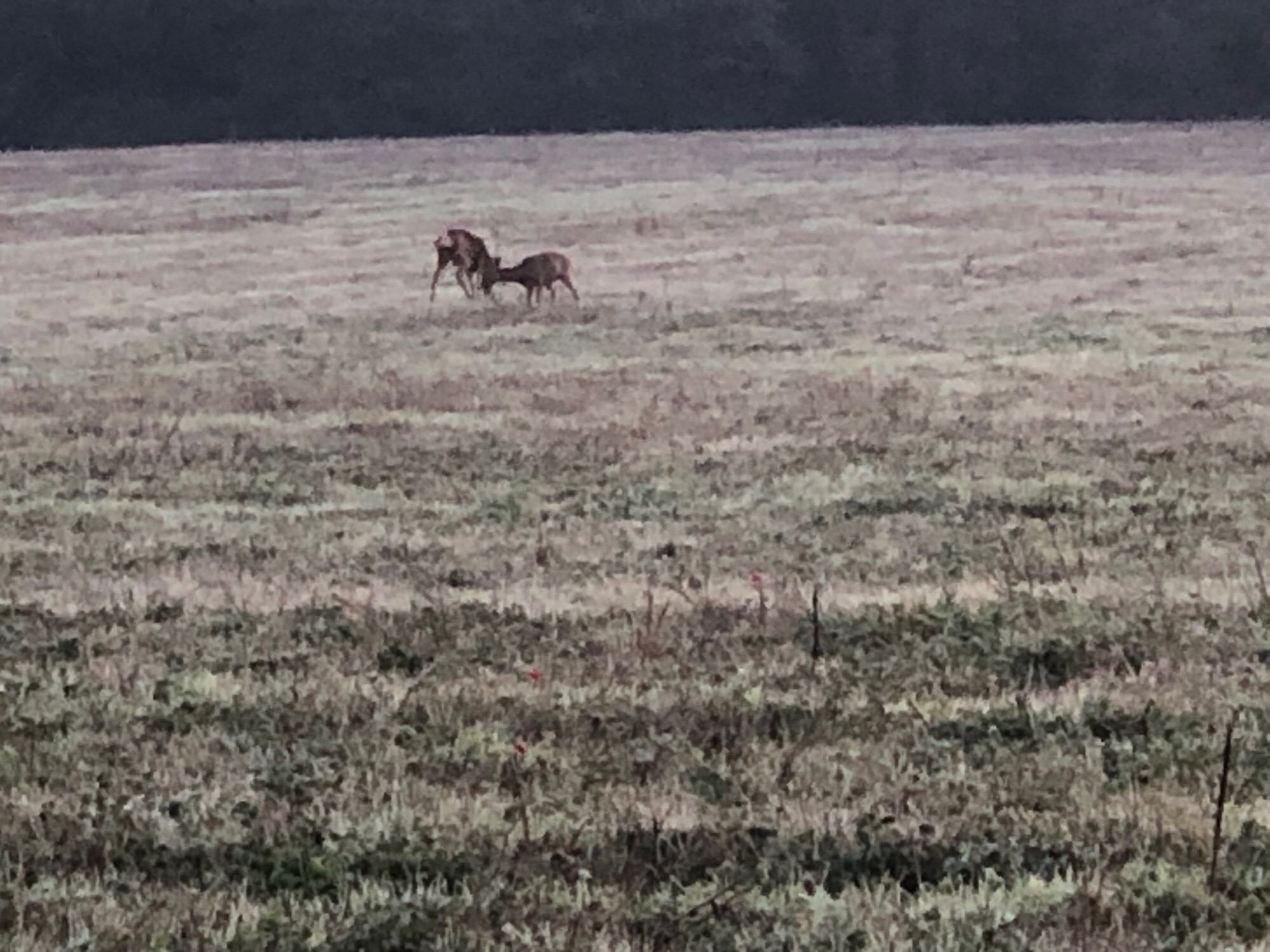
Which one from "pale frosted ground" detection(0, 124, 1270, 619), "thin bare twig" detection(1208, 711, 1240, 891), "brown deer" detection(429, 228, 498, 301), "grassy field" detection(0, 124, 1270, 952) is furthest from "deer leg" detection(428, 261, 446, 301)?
"thin bare twig" detection(1208, 711, 1240, 891)

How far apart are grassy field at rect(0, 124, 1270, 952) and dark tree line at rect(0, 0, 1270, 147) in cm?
4862

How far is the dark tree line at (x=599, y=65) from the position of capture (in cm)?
7362

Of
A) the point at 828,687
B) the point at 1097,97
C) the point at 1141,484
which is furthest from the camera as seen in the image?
the point at 1097,97

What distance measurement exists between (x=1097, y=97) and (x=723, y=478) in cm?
6262

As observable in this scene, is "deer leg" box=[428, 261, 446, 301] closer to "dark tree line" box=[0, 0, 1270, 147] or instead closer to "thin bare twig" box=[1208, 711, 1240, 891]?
"thin bare twig" box=[1208, 711, 1240, 891]

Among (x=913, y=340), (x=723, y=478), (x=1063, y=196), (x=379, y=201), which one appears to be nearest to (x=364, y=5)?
(x=379, y=201)

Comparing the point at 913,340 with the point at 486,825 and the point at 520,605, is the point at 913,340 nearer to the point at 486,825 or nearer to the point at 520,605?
the point at 520,605

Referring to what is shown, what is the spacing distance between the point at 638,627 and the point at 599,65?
69.9m

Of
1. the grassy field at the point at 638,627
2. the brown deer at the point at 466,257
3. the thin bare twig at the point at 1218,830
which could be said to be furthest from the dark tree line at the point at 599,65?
the thin bare twig at the point at 1218,830

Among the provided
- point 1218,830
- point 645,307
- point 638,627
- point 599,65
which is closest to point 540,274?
point 645,307

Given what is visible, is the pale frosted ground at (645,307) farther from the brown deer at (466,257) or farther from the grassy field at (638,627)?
the brown deer at (466,257)

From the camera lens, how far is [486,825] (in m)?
6.46

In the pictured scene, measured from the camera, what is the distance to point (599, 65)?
77500 millimetres

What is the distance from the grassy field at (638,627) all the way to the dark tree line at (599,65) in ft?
160
